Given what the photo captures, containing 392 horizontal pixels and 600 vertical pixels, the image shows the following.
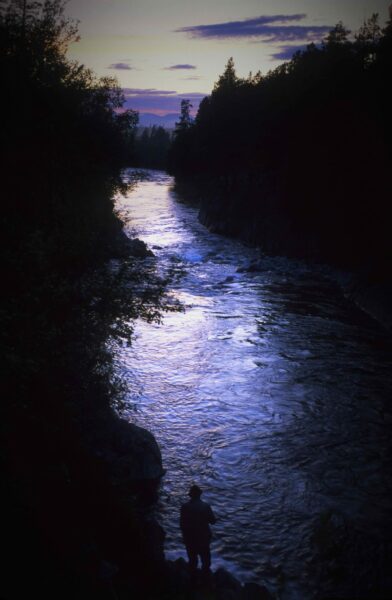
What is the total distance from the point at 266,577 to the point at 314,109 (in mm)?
38256

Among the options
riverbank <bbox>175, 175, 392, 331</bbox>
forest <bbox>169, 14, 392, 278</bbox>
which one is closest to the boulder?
riverbank <bbox>175, 175, 392, 331</bbox>

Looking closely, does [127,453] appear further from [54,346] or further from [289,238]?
[289,238]

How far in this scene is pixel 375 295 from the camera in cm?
2862

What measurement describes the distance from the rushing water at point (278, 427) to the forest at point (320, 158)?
7341 mm

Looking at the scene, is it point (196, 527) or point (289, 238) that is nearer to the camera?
point (196, 527)

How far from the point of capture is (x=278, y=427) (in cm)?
1638

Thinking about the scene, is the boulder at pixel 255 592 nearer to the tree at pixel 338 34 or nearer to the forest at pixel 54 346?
the forest at pixel 54 346

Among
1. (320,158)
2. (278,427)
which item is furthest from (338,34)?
(278,427)

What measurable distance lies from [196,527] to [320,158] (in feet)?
120

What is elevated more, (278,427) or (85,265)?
(85,265)

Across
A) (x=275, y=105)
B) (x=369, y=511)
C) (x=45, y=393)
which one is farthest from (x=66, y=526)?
(x=275, y=105)

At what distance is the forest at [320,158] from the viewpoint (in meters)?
33.8

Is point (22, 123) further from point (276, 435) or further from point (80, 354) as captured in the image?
point (276, 435)

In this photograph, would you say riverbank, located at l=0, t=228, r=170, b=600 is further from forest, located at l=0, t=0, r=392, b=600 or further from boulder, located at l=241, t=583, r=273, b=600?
boulder, located at l=241, t=583, r=273, b=600
